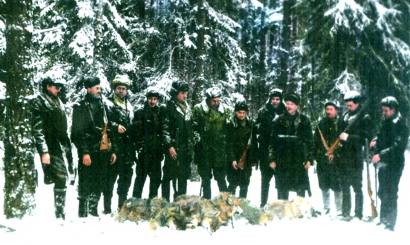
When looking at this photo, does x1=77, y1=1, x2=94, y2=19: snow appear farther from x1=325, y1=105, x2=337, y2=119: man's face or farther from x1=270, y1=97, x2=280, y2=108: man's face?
x1=325, y1=105, x2=337, y2=119: man's face

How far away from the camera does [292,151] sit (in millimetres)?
8711

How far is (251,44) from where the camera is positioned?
Result: 92.0ft

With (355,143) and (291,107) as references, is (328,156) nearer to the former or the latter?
(355,143)

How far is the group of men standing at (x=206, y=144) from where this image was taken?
285 inches

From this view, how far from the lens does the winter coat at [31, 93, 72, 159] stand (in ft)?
23.2

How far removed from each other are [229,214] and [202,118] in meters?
2.73

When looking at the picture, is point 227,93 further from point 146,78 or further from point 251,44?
point 251,44

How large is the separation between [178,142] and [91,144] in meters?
1.76

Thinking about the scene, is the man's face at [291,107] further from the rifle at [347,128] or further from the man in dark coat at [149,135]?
the man in dark coat at [149,135]

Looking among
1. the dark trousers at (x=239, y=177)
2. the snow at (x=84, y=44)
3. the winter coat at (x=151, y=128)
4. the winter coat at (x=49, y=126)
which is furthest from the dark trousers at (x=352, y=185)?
the snow at (x=84, y=44)

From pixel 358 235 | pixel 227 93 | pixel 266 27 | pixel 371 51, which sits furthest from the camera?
pixel 266 27

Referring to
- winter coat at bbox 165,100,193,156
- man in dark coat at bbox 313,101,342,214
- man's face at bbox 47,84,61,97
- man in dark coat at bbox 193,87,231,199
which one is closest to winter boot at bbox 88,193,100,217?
winter coat at bbox 165,100,193,156

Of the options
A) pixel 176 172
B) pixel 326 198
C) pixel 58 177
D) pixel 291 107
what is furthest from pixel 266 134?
pixel 58 177

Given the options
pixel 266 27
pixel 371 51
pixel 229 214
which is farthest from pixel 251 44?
pixel 229 214
